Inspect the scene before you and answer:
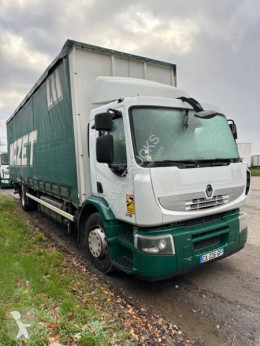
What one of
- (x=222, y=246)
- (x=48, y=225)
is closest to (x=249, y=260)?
(x=222, y=246)

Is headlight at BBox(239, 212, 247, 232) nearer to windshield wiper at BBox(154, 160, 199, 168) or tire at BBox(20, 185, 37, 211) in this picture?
windshield wiper at BBox(154, 160, 199, 168)

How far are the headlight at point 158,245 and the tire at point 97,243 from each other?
0.84 meters

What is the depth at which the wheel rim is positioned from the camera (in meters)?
3.77

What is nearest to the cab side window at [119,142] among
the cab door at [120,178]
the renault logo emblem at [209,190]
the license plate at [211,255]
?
the cab door at [120,178]

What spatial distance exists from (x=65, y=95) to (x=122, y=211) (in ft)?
Answer: 7.60

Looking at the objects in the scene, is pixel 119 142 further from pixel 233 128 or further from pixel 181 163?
pixel 233 128

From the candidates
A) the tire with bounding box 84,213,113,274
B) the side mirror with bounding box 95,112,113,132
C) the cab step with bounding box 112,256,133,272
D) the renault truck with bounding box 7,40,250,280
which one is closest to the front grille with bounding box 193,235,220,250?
the renault truck with bounding box 7,40,250,280

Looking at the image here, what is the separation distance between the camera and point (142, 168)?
3.03 m

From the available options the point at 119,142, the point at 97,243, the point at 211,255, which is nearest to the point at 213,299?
the point at 211,255

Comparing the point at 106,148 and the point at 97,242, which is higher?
the point at 106,148

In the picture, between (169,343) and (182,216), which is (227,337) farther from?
(182,216)

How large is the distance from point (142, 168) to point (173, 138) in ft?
2.16

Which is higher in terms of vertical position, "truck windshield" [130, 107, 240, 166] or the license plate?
"truck windshield" [130, 107, 240, 166]

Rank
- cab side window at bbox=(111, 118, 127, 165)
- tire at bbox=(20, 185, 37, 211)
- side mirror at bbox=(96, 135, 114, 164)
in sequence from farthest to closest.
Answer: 1. tire at bbox=(20, 185, 37, 211)
2. cab side window at bbox=(111, 118, 127, 165)
3. side mirror at bbox=(96, 135, 114, 164)
